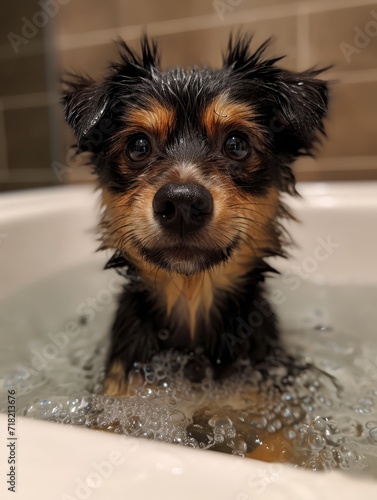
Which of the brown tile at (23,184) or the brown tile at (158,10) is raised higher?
the brown tile at (158,10)

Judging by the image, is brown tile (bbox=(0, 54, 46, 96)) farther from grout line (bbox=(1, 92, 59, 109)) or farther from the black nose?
the black nose

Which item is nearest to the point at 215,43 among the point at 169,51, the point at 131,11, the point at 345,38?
the point at 169,51

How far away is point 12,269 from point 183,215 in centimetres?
118

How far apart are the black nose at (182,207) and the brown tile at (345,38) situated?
1.78 meters

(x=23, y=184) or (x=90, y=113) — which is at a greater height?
(x=90, y=113)

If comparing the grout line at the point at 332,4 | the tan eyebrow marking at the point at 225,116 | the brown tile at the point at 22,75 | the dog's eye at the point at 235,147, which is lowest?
the dog's eye at the point at 235,147

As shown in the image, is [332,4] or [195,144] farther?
[332,4]

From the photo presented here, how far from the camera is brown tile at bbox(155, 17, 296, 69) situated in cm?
257

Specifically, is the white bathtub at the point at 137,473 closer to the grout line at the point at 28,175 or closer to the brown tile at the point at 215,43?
the brown tile at the point at 215,43

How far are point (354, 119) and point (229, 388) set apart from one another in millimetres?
1760

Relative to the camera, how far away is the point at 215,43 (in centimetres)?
271

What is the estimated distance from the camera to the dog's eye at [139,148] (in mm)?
1284

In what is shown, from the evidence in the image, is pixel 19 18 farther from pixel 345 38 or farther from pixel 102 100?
pixel 102 100

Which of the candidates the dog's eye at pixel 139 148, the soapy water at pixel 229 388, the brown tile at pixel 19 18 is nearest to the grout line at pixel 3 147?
the brown tile at pixel 19 18
